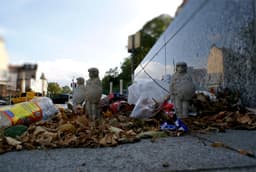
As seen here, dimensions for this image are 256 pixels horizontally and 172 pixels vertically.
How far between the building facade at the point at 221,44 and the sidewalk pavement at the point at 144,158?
145cm

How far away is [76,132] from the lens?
2.01m

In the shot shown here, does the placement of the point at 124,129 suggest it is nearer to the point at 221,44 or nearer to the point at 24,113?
the point at 24,113

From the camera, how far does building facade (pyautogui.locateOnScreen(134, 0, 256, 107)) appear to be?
2844 millimetres

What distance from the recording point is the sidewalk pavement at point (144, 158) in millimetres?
1151

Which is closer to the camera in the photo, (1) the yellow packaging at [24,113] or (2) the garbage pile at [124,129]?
(2) the garbage pile at [124,129]

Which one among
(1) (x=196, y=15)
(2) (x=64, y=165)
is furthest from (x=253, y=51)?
(2) (x=64, y=165)

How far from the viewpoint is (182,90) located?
2.56 metres

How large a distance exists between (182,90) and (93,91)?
1.00 meters

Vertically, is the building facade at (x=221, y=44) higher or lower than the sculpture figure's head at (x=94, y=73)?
higher

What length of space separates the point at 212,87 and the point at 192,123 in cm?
164

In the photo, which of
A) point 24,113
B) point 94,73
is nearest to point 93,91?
point 94,73

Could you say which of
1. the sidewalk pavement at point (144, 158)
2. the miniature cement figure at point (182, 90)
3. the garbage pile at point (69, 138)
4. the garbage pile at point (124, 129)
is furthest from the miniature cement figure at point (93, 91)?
the sidewalk pavement at point (144, 158)

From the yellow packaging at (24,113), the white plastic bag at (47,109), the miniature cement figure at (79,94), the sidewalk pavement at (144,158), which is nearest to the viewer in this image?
the sidewalk pavement at (144,158)

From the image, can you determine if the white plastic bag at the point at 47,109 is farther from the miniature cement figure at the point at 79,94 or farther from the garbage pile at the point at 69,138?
the garbage pile at the point at 69,138
